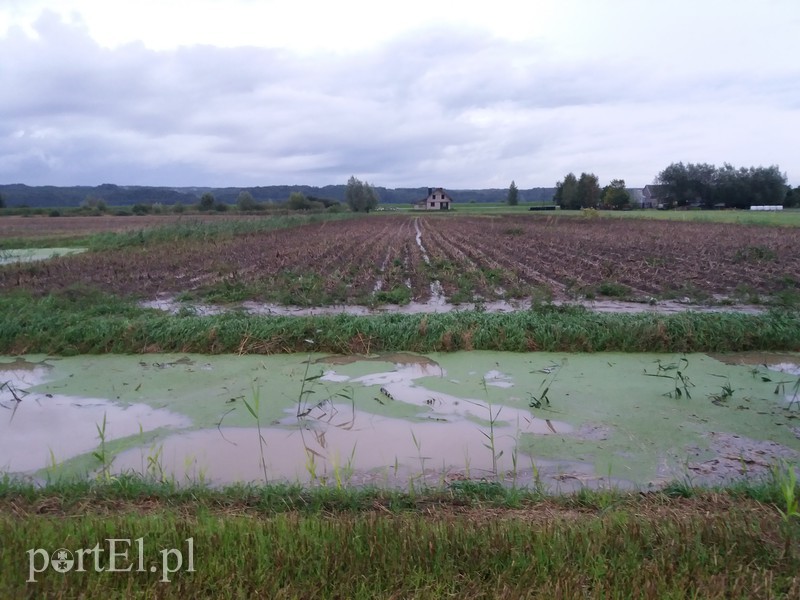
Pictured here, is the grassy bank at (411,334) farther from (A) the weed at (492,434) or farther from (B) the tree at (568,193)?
(B) the tree at (568,193)

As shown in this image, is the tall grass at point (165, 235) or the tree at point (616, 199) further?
the tree at point (616, 199)

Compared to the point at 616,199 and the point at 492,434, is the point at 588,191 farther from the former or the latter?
the point at 492,434

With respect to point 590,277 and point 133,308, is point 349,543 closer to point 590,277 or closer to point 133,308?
point 133,308

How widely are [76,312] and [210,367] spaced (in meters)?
3.79

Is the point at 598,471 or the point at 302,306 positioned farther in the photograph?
the point at 302,306

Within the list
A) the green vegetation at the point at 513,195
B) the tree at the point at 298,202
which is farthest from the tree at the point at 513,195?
the tree at the point at 298,202

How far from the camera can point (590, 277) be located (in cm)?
1390

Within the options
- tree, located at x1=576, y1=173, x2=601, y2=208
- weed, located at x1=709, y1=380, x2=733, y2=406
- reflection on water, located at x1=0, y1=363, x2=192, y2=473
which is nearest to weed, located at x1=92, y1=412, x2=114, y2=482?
reflection on water, located at x1=0, y1=363, x2=192, y2=473

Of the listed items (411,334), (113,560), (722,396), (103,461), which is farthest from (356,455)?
(722,396)

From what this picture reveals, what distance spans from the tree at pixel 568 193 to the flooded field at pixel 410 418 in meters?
75.6

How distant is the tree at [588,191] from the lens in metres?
77.8

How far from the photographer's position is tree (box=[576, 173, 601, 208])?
7775 cm

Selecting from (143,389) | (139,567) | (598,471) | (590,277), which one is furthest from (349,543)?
(590,277)

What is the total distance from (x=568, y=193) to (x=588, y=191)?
2.93 meters
